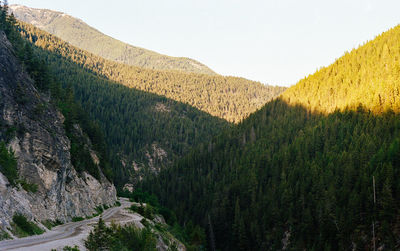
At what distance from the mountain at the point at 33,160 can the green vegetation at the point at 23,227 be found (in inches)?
4.9

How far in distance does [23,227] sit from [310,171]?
255ft

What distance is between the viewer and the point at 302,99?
155 m

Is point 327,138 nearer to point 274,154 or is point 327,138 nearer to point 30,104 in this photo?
point 274,154

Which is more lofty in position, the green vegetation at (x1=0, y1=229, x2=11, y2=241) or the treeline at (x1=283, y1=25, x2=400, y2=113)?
the treeline at (x1=283, y1=25, x2=400, y2=113)

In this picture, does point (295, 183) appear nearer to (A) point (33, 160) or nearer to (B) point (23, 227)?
(A) point (33, 160)

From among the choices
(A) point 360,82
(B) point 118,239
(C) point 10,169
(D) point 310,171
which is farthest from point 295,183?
(C) point 10,169

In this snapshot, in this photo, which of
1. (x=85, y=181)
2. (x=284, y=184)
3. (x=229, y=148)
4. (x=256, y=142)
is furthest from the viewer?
(x=229, y=148)

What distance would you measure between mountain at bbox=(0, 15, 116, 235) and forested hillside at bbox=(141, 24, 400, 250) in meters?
48.9

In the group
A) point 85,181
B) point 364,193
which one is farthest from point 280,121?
point 85,181

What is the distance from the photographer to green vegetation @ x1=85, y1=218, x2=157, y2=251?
23.3 metres

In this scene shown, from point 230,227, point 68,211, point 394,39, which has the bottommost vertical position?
point 230,227

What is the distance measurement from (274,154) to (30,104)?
8613 cm

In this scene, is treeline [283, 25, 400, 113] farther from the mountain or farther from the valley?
the mountain

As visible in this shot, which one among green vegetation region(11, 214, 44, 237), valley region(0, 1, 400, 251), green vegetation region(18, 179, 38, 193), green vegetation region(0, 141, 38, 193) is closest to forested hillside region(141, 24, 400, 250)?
valley region(0, 1, 400, 251)
